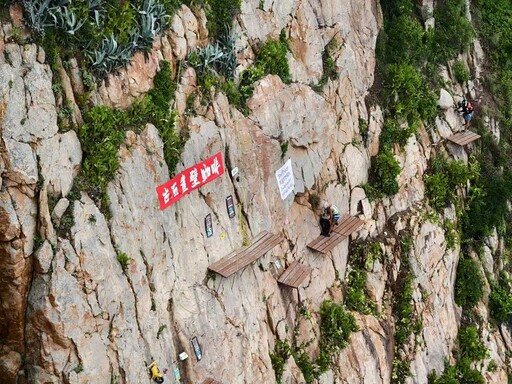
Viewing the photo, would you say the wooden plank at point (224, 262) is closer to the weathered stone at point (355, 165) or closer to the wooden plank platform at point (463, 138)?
the weathered stone at point (355, 165)

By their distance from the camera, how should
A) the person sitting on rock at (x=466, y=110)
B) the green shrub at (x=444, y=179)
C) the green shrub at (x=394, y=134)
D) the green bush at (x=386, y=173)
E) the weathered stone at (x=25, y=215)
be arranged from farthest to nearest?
the person sitting on rock at (x=466, y=110), the green shrub at (x=444, y=179), the green shrub at (x=394, y=134), the green bush at (x=386, y=173), the weathered stone at (x=25, y=215)

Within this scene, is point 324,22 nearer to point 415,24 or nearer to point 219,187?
point 415,24

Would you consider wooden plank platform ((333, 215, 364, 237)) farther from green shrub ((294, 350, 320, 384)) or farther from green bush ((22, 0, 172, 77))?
green bush ((22, 0, 172, 77))

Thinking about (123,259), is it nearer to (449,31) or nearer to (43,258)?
(43,258)

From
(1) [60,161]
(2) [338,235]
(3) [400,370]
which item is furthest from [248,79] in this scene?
(3) [400,370]

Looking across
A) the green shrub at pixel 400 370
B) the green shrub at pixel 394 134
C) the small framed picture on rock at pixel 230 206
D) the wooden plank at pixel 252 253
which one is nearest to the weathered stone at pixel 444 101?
the green shrub at pixel 394 134

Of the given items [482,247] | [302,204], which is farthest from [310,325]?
[482,247]
